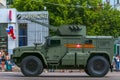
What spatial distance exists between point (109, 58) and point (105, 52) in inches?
17.7

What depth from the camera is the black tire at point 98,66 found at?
80.1ft

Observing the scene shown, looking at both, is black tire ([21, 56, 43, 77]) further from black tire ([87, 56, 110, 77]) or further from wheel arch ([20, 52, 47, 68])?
black tire ([87, 56, 110, 77])

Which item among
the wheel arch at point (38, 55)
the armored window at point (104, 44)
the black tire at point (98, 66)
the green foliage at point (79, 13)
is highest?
the green foliage at point (79, 13)

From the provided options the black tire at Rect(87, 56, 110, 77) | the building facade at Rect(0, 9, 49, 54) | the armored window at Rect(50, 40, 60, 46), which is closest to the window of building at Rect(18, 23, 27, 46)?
the building facade at Rect(0, 9, 49, 54)

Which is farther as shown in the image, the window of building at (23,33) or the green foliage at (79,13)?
the green foliage at (79,13)

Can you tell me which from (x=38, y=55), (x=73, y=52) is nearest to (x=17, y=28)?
(x=38, y=55)

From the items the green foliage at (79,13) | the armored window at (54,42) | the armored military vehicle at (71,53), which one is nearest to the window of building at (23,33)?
the green foliage at (79,13)

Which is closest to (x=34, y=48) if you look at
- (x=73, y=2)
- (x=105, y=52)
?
(x=105, y=52)

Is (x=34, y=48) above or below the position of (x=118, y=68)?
above

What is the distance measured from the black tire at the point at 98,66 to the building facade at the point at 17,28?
20.4 m

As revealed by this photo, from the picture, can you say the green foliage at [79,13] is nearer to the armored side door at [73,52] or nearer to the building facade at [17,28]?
the building facade at [17,28]

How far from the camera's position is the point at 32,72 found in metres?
24.2

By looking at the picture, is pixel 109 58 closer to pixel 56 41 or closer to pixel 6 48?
pixel 56 41

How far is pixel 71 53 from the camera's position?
2441cm
